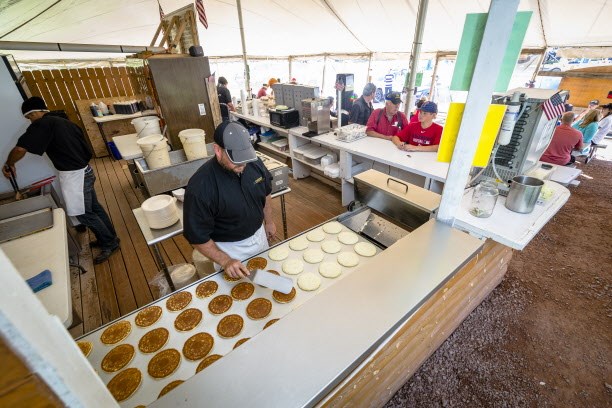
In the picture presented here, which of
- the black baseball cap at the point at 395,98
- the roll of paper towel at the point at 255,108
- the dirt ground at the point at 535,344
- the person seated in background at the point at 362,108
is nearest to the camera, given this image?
the dirt ground at the point at 535,344

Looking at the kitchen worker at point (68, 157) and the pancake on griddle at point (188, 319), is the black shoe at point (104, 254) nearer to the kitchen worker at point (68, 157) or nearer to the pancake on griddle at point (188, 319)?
the kitchen worker at point (68, 157)

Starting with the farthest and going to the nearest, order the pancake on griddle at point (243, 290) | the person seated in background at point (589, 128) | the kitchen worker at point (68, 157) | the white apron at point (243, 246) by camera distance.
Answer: the person seated in background at point (589, 128), the kitchen worker at point (68, 157), the white apron at point (243, 246), the pancake on griddle at point (243, 290)

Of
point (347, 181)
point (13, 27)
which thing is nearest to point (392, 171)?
point (347, 181)

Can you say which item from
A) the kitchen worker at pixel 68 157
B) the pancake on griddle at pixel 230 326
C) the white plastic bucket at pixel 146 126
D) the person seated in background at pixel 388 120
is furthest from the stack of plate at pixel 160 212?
the person seated in background at pixel 388 120

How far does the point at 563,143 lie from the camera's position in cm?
448

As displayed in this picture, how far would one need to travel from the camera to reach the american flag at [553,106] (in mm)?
1681

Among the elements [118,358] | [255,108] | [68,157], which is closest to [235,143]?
[118,358]

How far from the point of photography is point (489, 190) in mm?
1905

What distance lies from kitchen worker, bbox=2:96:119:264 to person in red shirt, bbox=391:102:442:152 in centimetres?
392

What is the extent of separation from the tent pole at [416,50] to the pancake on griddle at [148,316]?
4.24m

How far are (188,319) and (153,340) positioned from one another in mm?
172

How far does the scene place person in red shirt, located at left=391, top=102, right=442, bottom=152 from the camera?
339cm

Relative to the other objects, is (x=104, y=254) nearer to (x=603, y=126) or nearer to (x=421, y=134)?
(x=421, y=134)

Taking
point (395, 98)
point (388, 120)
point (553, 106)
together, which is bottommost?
point (388, 120)
